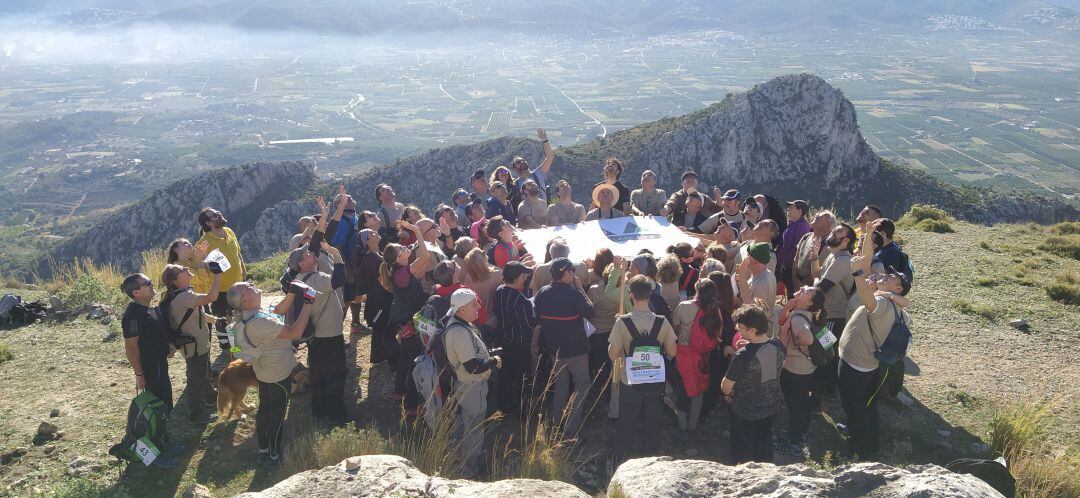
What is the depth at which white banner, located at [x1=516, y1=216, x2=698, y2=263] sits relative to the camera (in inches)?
302

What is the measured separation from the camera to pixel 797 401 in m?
5.49

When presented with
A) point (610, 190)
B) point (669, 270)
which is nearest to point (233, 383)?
point (669, 270)

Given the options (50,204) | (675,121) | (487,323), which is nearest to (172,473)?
(487,323)

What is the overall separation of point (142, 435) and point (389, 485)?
2796mm

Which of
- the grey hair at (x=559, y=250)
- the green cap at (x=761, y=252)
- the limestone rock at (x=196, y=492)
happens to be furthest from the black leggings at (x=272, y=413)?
the green cap at (x=761, y=252)

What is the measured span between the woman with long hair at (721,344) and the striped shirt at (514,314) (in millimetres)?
1666

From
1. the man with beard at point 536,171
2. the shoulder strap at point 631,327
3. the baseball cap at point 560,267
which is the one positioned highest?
the man with beard at point 536,171

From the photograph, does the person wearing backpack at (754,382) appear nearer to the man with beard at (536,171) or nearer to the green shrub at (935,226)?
the man with beard at (536,171)

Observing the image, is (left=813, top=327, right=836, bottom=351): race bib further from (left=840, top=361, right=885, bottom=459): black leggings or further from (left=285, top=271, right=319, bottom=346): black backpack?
(left=285, top=271, right=319, bottom=346): black backpack

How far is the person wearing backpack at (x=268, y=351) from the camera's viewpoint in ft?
16.4

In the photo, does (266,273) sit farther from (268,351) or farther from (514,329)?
(514,329)

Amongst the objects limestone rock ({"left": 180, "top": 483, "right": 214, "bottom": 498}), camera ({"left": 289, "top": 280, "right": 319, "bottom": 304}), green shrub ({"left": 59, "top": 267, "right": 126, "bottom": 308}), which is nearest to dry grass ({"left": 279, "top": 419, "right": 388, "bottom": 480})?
limestone rock ({"left": 180, "top": 483, "right": 214, "bottom": 498})

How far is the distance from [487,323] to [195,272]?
3.75m

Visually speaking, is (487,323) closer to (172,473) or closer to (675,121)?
(172,473)
